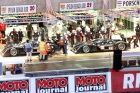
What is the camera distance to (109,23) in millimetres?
42062

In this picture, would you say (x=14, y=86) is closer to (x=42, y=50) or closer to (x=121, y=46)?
(x=42, y=50)

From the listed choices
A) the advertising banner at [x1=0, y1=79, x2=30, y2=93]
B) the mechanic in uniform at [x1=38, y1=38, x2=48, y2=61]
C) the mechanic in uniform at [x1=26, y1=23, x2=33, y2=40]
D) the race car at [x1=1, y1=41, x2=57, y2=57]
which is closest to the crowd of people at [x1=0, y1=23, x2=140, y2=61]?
the mechanic in uniform at [x1=26, y1=23, x2=33, y2=40]

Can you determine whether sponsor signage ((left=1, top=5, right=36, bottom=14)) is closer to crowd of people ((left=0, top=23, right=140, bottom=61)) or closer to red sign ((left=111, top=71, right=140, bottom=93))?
crowd of people ((left=0, top=23, right=140, bottom=61))

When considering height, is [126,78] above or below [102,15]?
below

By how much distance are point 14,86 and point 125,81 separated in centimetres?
554

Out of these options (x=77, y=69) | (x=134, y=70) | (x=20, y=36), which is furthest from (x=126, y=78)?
(x=20, y=36)

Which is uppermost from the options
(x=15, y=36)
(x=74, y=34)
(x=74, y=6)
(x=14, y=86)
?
(x=74, y=6)

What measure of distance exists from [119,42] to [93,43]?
214 centimetres

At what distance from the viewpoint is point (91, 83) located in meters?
24.7

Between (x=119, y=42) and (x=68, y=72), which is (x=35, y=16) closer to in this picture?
(x=119, y=42)

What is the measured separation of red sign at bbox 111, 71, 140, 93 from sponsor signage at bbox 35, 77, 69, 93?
2.43 metres

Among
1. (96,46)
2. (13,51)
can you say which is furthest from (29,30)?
(96,46)

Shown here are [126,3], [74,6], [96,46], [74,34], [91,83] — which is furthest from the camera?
[74,34]

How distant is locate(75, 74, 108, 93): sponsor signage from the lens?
24531 millimetres
